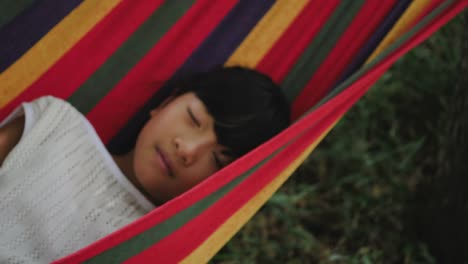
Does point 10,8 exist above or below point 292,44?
below

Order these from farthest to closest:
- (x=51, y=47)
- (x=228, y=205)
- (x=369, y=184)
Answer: (x=369, y=184), (x=51, y=47), (x=228, y=205)

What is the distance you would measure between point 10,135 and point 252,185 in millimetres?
471

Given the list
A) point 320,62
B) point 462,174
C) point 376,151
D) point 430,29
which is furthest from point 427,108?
point 430,29

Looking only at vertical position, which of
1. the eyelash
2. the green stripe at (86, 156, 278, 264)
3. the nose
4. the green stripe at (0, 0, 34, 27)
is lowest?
the green stripe at (86, 156, 278, 264)

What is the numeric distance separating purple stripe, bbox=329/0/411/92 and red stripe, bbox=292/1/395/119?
0.05ft

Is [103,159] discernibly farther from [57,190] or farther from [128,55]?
[128,55]

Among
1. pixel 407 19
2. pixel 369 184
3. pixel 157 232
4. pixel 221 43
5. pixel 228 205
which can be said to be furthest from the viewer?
pixel 369 184

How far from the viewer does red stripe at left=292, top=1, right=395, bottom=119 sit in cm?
146

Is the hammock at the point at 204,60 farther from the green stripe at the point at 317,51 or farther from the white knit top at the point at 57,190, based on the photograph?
the white knit top at the point at 57,190

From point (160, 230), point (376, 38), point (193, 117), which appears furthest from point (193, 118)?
point (376, 38)

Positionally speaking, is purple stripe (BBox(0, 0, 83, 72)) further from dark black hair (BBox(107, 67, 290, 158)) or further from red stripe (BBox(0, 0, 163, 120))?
dark black hair (BBox(107, 67, 290, 158))

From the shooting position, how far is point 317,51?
4.97ft

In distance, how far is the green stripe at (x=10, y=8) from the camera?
1.17 meters

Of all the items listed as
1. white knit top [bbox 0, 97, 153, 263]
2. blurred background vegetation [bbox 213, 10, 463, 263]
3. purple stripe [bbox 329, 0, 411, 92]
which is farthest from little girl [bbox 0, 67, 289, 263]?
blurred background vegetation [bbox 213, 10, 463, 263]
